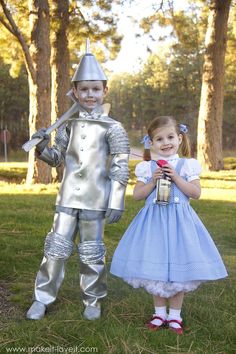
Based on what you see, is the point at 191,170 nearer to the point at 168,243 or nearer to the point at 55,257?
the point at 168,243

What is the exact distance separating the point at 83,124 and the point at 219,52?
10189mm

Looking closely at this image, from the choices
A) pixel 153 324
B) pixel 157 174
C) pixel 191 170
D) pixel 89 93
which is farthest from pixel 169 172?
pixel 153 324

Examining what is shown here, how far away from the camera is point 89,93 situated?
3.36m

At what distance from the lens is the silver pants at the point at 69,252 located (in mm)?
3287

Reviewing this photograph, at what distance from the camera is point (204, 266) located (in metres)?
2.91

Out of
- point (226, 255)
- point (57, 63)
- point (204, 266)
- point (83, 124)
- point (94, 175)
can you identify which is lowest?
point (226, 255)

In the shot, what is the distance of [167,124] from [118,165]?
42 centimetres

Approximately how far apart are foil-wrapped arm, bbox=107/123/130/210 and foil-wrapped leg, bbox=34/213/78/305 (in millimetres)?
329

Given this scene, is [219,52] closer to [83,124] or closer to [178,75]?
[83,124]

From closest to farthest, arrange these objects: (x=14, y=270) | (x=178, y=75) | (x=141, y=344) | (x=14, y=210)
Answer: (x=141, y=344) → (x=14, y=270) → (x=14, y=210) → (x=178, y=75)

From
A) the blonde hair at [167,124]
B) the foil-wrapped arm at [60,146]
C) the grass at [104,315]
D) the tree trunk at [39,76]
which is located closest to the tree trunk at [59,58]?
the tree trunk at [39,76]

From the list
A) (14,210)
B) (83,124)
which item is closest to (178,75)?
(14,210)

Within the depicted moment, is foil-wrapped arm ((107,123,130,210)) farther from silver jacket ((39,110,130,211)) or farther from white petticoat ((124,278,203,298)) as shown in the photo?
white petticoat ((124,278,203,298))

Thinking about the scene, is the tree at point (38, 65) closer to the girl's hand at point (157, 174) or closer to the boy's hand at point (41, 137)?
the boy's hand at point (41, 137)
